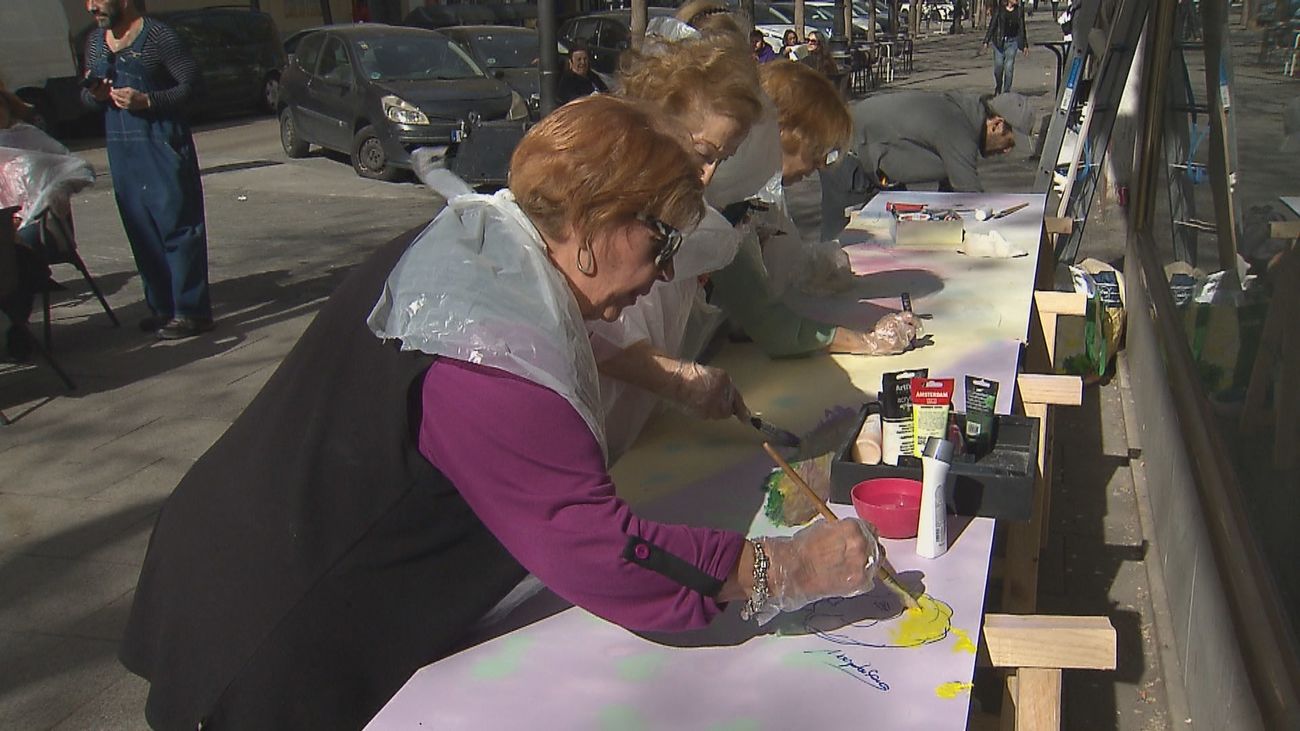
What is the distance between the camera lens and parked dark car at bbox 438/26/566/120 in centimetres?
1206

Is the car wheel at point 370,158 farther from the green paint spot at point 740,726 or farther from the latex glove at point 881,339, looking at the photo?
the green paint spot at point 740,726

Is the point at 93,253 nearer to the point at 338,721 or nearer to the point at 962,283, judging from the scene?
the point at 962,283

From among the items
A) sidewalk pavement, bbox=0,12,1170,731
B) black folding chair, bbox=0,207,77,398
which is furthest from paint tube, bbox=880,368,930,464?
black folding chair, bbox=0,207,77,398

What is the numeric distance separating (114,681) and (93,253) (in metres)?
5.71

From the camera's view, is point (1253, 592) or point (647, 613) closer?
point (647, 613)

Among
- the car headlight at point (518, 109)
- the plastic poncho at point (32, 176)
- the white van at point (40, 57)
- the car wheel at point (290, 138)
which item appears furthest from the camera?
the white van at point (40, 57)

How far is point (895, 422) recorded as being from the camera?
6.89 feet

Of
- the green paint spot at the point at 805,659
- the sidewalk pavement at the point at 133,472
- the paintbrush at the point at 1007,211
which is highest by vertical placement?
the paintbrush at the point at 1007,211

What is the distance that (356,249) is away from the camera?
8.05 m

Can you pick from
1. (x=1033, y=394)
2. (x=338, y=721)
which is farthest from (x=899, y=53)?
(x=338, y=721)

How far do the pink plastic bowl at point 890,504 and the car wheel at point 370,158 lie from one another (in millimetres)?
9477

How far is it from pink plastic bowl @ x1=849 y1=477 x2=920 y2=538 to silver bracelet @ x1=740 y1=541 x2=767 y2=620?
0.41 m

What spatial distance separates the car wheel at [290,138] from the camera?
481 inches

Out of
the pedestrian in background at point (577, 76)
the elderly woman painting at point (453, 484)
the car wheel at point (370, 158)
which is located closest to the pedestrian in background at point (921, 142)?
the elderly woman painting at point (453, 484)
